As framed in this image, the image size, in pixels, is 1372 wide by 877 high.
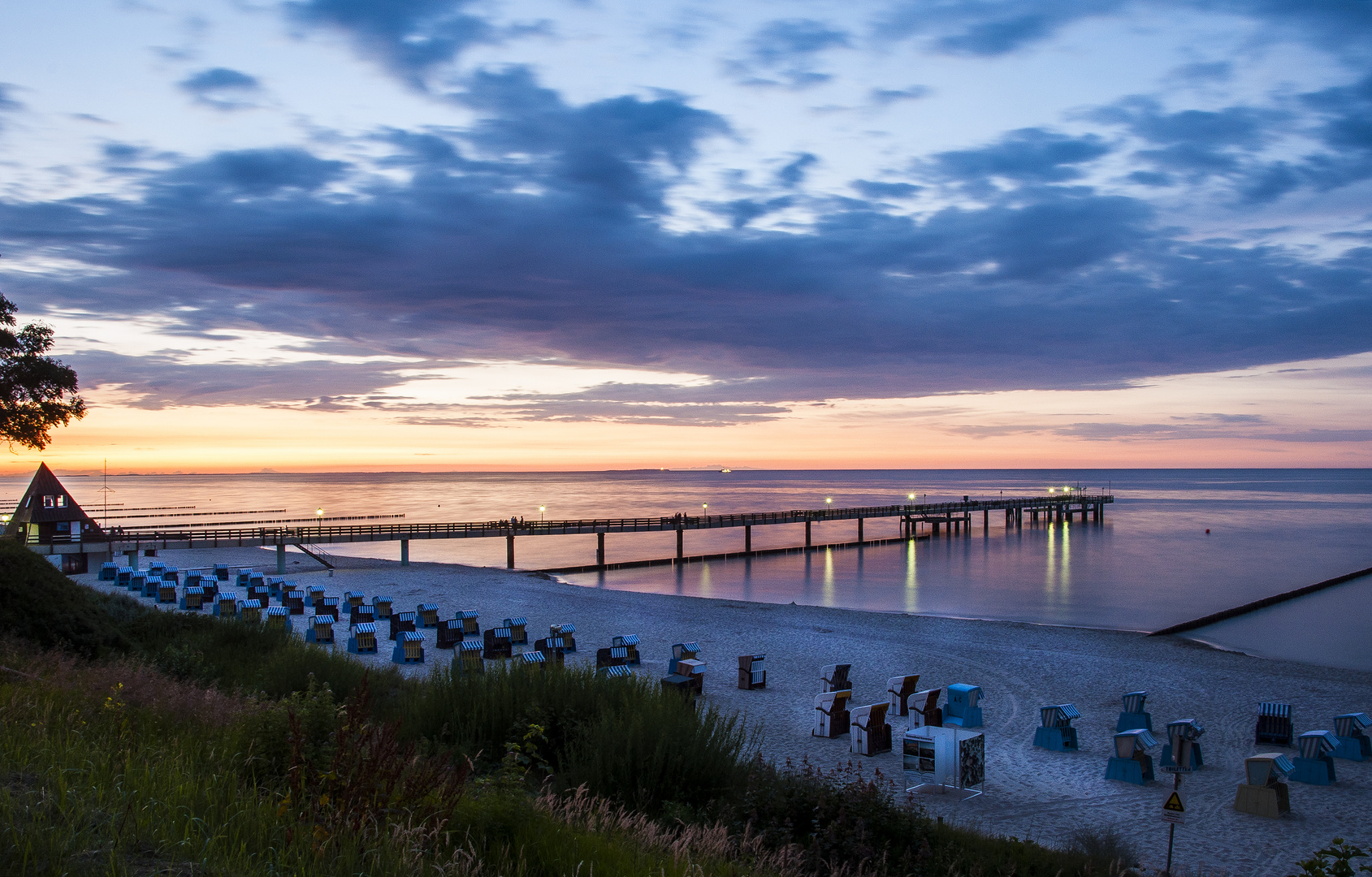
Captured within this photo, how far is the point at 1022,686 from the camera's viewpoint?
21.1 meters

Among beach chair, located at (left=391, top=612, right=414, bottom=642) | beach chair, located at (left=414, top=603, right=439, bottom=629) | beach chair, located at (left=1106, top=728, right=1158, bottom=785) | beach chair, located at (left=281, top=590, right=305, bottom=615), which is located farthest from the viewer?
beach chair, located at (left=281, top=590, right=305, bottom=615)

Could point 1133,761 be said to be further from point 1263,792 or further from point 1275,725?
point 1275,725

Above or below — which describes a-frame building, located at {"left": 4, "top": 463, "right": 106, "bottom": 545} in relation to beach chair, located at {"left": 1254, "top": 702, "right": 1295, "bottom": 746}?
above

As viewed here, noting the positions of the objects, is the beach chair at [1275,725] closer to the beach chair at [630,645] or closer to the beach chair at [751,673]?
the beach chair at [751,673]

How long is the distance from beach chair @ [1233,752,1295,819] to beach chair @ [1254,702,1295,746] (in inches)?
159

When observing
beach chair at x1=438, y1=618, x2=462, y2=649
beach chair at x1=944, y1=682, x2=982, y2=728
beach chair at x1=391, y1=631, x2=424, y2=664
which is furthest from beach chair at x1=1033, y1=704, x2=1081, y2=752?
beach chair at x1=438, y1=618, x2=462, y2=649

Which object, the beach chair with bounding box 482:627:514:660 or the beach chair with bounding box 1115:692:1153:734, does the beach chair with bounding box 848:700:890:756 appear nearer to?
the beach chair with bounding box 1115:692:1153:734

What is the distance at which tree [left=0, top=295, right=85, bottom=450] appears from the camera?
21328 mm

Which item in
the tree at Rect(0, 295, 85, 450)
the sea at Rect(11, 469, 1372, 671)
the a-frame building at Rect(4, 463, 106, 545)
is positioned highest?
the tree at Rect(0, 295, 85, 450)

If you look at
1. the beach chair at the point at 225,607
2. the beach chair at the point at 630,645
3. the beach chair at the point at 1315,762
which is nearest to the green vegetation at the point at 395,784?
the beach chair at the point at 1315,762

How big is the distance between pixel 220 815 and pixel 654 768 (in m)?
4.61

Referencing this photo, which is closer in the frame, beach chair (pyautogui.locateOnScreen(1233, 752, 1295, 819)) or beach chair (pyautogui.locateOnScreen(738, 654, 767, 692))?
beach chair (pyautogui.locateOnScreen(1233, 752, 1295, 819))

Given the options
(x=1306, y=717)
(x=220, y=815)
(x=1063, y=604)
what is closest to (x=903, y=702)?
(x=1306, y=717)

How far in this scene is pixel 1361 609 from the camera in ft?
128
